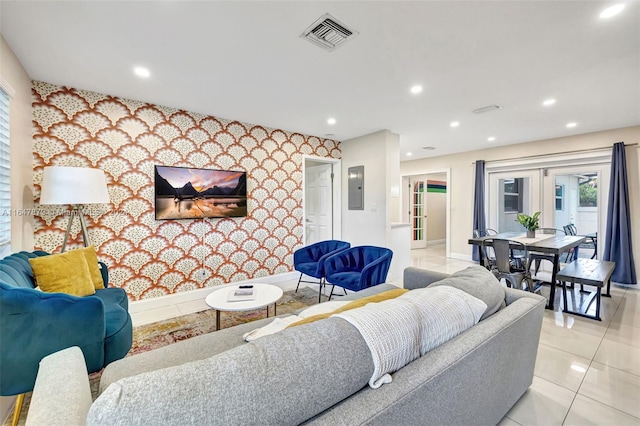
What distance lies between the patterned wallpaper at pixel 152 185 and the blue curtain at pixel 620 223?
4.94 meters

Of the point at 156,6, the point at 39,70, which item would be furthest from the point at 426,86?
the point at 39,70

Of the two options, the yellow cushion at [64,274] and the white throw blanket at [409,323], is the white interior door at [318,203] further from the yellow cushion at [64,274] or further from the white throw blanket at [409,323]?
the white throw blanket at [409,323]

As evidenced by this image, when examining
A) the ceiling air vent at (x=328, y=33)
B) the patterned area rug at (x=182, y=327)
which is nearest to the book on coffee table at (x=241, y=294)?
the patterned area rug at (x=182, y=327)

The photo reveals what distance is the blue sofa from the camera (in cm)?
146

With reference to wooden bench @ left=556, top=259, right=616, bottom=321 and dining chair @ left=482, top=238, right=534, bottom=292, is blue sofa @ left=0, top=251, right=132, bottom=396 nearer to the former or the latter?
dining chair @ left=482, top=238, right=534, bottom=292

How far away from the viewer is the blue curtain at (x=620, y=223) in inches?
→ 166

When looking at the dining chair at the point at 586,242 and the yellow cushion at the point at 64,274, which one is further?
the dining chair at the point at 586,242

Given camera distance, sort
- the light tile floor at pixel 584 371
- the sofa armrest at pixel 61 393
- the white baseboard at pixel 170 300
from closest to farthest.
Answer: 1. the sofa armrest at pixel 61 393
2. the light tile floor at pixel 584 371
3. the white baseboard at pixel 170 300

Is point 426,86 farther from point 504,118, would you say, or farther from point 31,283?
point 31,283

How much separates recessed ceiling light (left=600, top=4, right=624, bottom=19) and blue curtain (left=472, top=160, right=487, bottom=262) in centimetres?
440

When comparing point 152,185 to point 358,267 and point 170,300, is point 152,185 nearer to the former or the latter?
point 170,300

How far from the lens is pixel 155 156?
11.3 ft

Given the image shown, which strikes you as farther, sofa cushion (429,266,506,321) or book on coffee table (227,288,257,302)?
book on coffee table (227,288,257,302)

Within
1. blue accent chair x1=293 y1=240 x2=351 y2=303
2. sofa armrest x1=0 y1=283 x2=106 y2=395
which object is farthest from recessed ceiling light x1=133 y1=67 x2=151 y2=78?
blue accent chair x1=293 y1=240 x2=351 y2=303
